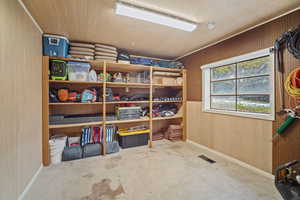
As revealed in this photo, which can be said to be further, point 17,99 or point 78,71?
point 78,71

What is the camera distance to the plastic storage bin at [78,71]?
2514mm

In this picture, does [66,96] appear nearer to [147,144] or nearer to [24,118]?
[24,118]

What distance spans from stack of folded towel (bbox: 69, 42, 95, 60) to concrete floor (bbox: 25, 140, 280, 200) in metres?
2.04

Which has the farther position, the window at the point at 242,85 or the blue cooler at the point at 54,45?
the blue cooler at the point at 54,45

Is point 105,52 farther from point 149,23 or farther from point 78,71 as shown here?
point 149,23

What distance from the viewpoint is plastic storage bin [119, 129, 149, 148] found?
10.2 feet

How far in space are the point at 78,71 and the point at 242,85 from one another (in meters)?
3.15

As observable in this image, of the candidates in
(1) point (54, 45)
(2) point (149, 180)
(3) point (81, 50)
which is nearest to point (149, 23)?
(3) point (81, 50)

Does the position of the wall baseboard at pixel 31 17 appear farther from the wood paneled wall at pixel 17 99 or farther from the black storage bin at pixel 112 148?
the black storage bin at pixel 112 148

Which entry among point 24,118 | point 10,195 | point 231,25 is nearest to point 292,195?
point 231,25

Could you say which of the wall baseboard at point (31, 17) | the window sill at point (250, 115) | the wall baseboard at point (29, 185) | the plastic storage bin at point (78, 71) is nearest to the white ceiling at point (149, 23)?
the wall baseboard at point (31, 17)

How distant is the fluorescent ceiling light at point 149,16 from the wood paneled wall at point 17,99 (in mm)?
1136

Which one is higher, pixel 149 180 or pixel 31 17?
pixel 31 17

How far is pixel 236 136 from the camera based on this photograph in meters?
2.45
